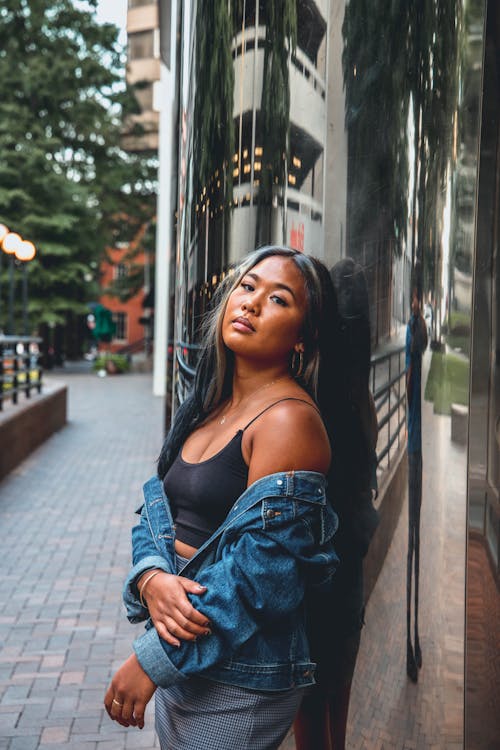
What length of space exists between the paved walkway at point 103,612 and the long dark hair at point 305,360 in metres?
0.24

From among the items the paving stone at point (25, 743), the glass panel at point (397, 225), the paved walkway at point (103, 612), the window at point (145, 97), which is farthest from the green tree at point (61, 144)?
the glass panel at point (397, 225)

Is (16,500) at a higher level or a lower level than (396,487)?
lower

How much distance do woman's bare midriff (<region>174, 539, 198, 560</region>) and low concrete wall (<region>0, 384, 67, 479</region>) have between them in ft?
25.8

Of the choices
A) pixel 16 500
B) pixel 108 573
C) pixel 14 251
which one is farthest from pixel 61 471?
pixel 14 251

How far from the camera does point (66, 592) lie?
18.0ft

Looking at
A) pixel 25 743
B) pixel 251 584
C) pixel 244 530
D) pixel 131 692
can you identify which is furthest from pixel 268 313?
pixel 25 743

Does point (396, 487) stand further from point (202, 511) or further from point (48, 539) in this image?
point (48, 539)

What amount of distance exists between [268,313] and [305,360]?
14 centimetres

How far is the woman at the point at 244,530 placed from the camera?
166 cm

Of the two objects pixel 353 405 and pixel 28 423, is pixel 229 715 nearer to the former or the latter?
pixel 353 405

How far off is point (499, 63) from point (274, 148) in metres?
0.56

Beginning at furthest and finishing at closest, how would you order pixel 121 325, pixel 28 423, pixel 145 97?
1. pixel 121 325
2. pixel 145 97
3. pixel 28 423

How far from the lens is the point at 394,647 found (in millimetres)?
2025

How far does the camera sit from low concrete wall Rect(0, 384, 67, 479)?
9.77m
